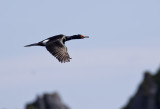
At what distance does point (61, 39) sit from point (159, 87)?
275ft

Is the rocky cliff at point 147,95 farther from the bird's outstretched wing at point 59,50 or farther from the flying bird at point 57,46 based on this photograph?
the bird's outstretched wing at point 59,50

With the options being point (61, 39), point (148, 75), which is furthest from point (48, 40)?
point (148, 75)

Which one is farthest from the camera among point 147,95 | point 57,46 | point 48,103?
point 48,103

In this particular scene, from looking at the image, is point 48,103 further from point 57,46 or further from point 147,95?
point 57,46

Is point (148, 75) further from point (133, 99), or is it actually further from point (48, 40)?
point (48, 40)

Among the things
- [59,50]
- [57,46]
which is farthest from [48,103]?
[59,50]

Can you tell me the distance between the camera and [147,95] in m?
136

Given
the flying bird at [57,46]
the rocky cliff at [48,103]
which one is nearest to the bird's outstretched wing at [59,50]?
the flying bird at [57,46]

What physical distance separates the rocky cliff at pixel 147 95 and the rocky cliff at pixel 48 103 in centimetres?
1118

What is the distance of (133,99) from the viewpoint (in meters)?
141

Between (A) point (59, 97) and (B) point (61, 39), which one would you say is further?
(A) point (59, 97)

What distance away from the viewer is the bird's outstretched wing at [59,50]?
5456 centimetres

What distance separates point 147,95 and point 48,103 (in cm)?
1566

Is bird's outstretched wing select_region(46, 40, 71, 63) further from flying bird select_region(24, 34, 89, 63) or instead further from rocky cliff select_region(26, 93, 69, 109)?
rocky cliff select_region(26, 93, 69, 109)
